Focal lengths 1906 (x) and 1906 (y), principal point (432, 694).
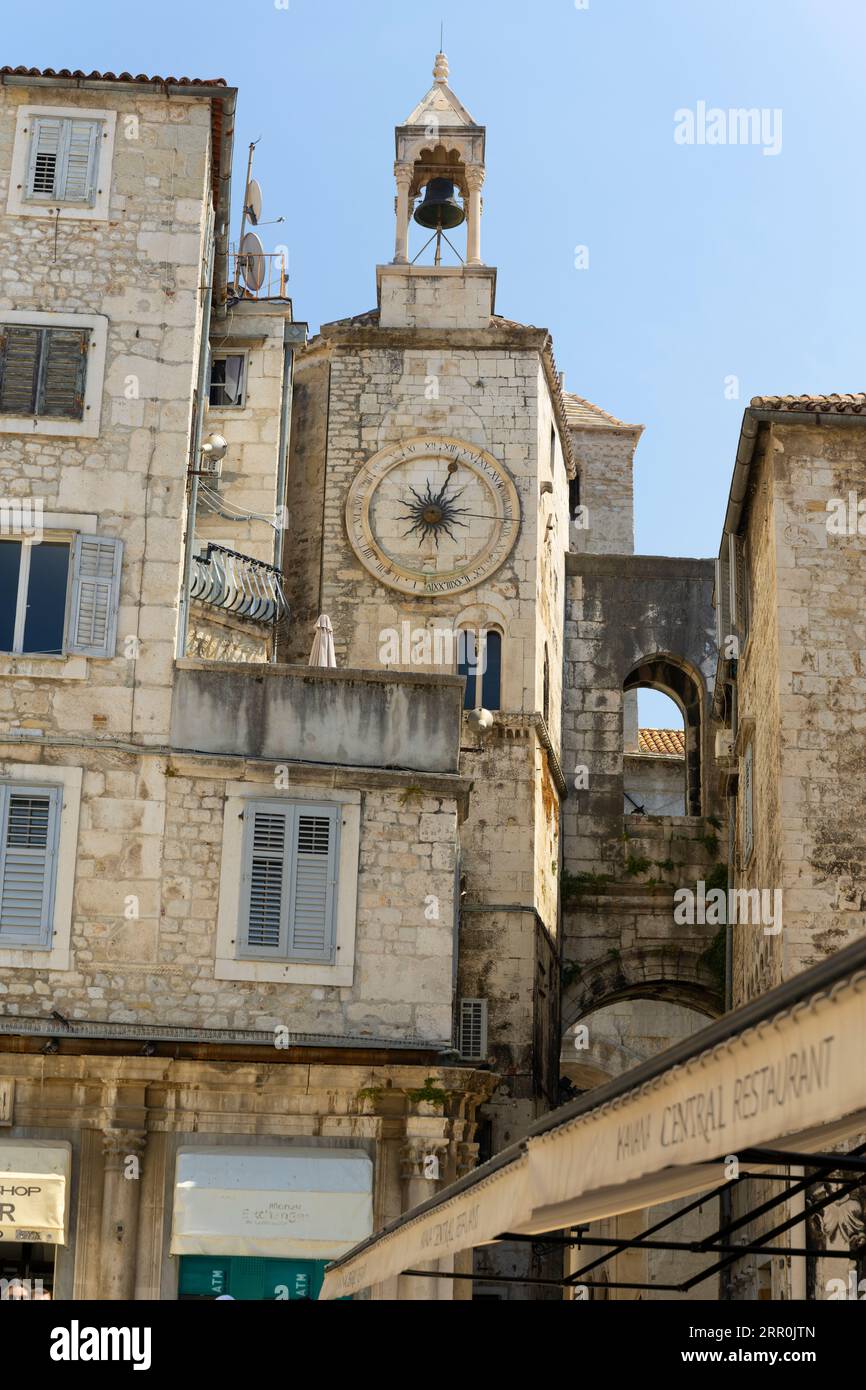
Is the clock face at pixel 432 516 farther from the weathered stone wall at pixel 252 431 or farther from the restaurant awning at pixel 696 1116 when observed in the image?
the restaurant awning at pixel 696 1116

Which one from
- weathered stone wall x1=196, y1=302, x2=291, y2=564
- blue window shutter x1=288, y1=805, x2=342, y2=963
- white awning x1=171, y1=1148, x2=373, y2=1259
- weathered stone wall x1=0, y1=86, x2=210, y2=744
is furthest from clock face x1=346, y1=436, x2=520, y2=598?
white awning x1=171, y1=1148, x2=373, y2=1259

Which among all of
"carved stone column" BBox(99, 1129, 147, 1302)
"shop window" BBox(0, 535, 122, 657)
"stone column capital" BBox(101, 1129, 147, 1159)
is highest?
"shop window" BBox(0, 535, 122, 657)

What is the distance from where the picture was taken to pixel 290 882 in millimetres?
18266

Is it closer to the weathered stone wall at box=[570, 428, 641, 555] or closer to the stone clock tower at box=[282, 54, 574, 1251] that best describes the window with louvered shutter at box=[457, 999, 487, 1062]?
the stone clock tower at box=[282, 54, 574, 1251]

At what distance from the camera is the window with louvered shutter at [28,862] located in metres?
17.8

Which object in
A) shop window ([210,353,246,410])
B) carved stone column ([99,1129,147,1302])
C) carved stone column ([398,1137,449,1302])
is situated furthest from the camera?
shop window ([210,353,246,410])

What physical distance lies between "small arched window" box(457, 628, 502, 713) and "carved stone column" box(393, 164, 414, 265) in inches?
247

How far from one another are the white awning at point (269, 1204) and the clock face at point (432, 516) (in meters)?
12.3

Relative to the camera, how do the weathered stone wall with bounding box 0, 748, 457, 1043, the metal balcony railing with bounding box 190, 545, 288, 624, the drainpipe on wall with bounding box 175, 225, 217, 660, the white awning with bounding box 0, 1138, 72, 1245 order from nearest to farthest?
1. the white awning with bounding box 0, 1138, 72, 1245
2. the weathered stone wall with bounding box 0, 748, 457, 1043
3. the drainpipe on wall with bounding box 175, 225, 217, 660
4. the metal balcony railing with bounding box 190, 545, 288, 624

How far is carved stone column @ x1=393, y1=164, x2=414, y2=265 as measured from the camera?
2936cm

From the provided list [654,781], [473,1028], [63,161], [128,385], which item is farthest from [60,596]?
[654,781]

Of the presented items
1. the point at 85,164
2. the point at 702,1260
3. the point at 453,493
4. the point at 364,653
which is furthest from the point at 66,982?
the point at 702,1260

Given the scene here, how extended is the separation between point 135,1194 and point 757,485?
10.5 metres
